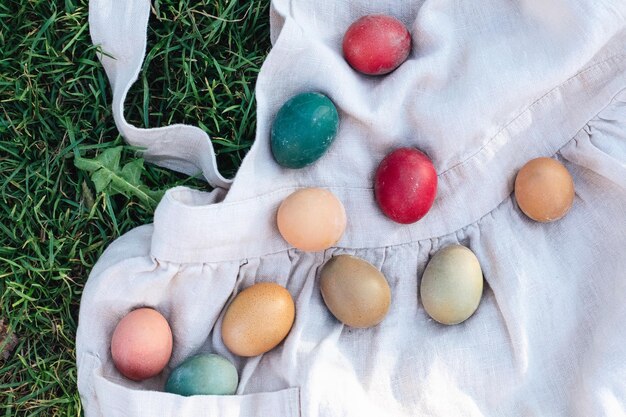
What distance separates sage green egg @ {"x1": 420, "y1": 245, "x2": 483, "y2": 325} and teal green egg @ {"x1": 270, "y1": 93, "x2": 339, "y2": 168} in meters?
0.33

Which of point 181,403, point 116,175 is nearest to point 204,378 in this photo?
point 181,403

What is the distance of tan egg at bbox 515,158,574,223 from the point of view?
1.52 meters

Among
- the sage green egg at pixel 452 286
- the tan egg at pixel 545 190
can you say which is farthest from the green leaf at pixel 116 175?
the tan egg at pixel 545 190

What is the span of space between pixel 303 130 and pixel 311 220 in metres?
0.18

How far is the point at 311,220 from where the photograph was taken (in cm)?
145

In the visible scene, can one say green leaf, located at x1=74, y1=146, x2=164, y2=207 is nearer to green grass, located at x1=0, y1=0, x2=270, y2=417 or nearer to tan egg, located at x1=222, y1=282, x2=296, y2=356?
green grass, located at x1=0, y1=0, x2=270, y2=417

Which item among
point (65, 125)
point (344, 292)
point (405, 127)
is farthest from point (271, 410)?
point (65, 125)

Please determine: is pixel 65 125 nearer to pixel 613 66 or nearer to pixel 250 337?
pixel 250 337

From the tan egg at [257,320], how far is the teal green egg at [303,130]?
0.86 feet

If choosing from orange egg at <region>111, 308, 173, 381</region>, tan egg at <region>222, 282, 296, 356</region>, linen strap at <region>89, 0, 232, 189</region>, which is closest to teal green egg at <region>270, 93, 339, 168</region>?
linen strap at <region>89, 0, 232, 189</region>

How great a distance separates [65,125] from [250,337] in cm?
62

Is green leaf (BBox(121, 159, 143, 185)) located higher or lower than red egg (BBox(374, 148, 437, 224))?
lower

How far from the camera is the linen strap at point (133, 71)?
5.18ft

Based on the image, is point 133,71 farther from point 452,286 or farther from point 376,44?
point 452,286
